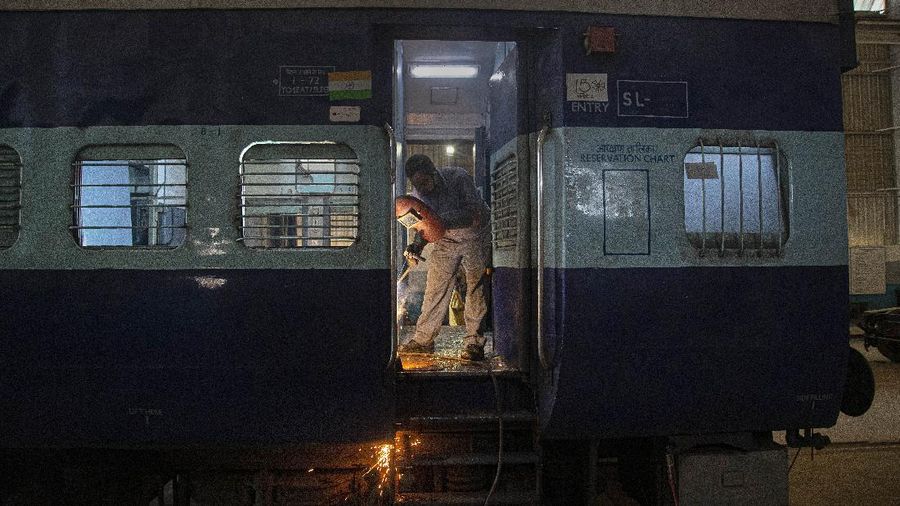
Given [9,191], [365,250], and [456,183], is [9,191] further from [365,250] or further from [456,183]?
[456,183]

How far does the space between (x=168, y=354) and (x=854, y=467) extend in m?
6.04

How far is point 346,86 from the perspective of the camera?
3.48 metres

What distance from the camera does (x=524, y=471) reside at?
3709mm

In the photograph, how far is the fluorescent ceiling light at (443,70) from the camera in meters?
6.85

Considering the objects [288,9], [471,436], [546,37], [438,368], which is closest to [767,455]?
[471,436]

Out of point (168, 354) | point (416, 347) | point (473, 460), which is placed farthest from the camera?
point (416, 347)

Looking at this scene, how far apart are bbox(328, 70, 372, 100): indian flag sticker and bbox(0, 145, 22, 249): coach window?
1882 millimetres

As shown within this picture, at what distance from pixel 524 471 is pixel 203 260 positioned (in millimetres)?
2316

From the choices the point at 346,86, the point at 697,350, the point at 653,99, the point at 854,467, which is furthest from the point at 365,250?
the point at 854,467

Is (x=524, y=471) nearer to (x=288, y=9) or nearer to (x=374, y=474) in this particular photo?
(x=374, y=474)

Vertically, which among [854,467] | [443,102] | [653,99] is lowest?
[854,467]

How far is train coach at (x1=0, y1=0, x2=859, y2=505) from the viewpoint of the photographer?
135 inches

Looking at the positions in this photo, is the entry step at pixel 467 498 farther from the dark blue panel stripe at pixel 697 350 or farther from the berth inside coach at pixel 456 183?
the berth inside coach at pixel 456 183

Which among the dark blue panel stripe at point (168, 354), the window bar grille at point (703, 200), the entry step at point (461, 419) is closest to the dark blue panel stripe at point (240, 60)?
the window bar grille at point (703, 200)
